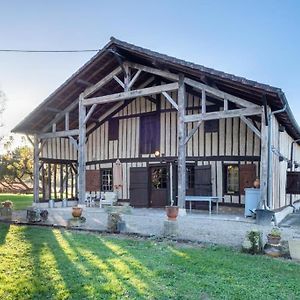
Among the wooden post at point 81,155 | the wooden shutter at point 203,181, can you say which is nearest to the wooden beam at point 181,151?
the wooden shutter at point 203,181

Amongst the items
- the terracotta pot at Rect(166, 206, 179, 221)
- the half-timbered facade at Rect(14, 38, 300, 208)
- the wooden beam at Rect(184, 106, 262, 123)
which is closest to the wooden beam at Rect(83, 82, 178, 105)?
the half-timbered facade at Rect(14, 38, 300, 208)

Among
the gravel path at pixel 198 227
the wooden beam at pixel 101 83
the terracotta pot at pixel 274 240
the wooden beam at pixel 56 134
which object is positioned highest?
the wooden beam at pixel 101 83

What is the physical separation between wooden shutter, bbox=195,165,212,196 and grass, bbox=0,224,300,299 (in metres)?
5.35

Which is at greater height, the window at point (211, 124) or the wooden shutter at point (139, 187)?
the window at point (211, 124)

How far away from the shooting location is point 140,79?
12.7 m

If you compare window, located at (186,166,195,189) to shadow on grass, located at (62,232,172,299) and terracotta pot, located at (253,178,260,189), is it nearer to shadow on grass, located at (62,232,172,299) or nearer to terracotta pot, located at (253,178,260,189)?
terracotta pot, located at (253,178,260,189)

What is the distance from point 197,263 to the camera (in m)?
5.00

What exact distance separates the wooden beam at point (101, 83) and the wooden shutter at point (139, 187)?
3556 millimetres

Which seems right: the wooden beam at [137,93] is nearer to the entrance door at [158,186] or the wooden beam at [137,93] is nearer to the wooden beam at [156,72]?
the wooden beam at [156,72]

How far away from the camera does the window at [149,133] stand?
43.4ft

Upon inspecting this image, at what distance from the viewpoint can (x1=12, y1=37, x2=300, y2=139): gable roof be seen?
8492 millimetres

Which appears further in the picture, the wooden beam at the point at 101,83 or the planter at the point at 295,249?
the wooden beam at the point at 101,83

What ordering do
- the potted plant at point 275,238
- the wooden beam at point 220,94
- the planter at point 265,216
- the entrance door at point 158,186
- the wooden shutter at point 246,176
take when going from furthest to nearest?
the entrance door at point 158,186, the wooden shutter at point 246,176, the wooden beam at point 220,94, the planter at point 265,216, the potted plant at point 275,238

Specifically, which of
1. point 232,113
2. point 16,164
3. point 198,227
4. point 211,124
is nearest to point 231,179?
point 211,124
